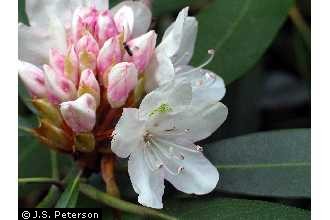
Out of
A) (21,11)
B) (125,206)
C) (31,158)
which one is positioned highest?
(21,11)

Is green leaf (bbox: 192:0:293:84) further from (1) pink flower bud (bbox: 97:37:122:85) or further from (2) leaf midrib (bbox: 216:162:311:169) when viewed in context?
(1) pink flower bud (bbox: 97:37:122:85)

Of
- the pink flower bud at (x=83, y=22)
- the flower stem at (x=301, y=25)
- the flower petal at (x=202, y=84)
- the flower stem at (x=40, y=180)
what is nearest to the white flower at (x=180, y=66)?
the flower petal at (x=202, y=84)

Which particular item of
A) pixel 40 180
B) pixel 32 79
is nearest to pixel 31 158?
pixel 40 180

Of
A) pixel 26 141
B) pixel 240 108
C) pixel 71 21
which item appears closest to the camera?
pixel 71 21

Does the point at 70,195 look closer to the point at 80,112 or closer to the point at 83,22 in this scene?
the point at 80,112
